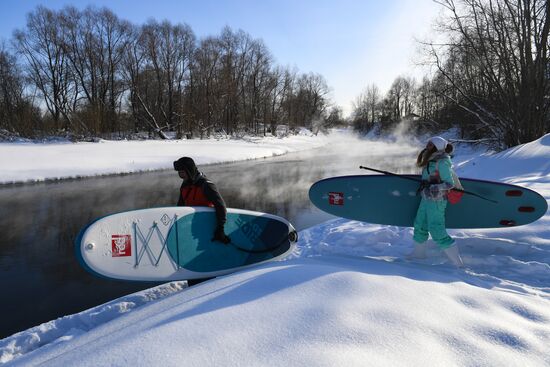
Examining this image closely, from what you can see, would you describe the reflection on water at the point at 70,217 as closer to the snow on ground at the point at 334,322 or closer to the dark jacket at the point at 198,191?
the snow on ground at the point at 334,322

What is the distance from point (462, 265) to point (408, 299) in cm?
172

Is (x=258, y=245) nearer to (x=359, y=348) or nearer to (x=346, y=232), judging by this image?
(x=346, y=232)

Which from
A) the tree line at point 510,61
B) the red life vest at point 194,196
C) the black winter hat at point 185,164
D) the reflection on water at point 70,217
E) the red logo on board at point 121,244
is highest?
the tree line at point 510,61

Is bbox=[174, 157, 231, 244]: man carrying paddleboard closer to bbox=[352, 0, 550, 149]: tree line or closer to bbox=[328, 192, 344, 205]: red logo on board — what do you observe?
bbox=[328, 192, 344, 205]: red logo on board

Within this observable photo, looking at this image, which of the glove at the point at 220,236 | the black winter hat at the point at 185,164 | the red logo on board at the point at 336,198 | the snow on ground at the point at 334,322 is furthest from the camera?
the red logo on board at the point at 336,198

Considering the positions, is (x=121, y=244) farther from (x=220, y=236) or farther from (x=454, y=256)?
(x=454, y=256)

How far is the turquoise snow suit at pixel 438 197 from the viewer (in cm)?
376

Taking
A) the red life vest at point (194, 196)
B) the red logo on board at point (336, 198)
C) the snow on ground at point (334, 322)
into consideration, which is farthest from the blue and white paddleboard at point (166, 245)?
the red logo on board at point (336, 198)

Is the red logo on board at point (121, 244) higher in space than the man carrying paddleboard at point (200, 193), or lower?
lower

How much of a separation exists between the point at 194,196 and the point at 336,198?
2197 millimetres

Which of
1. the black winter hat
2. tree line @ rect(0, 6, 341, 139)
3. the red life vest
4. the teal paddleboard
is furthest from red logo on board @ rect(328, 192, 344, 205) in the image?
tree line @ rect(0, 6, 341, 139)

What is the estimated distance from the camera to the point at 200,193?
4.50m

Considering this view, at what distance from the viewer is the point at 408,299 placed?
2578 millimetres

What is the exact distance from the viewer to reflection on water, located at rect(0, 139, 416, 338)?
4.19m
